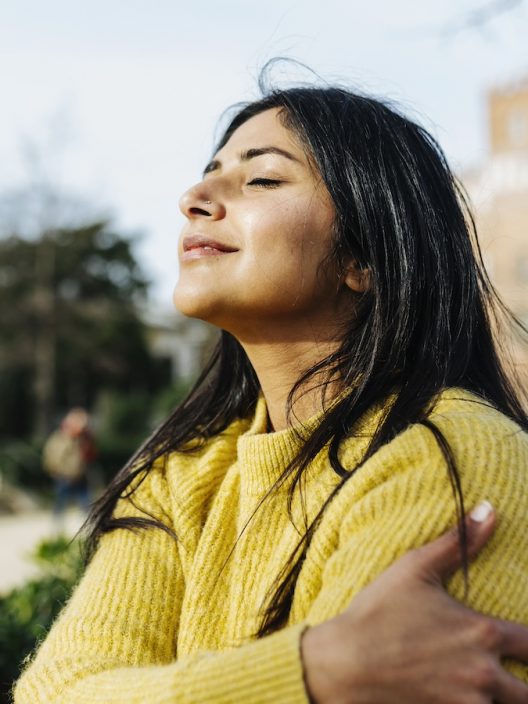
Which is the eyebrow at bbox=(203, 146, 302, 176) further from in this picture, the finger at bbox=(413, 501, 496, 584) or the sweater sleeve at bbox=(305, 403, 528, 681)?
the finger at bbox=(413, 501, 496, 584)

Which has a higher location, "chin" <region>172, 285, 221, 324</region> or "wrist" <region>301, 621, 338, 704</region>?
"chin" <region>172, 285, 221, 324</region>

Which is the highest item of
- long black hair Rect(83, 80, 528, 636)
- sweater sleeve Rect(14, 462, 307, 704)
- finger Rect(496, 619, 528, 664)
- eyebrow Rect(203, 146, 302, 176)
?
eyebrow Rect(203, 146, 302, 176)

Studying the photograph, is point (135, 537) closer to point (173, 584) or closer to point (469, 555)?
point (173, 584)

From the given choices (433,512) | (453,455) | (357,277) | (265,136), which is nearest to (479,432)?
(453,455)

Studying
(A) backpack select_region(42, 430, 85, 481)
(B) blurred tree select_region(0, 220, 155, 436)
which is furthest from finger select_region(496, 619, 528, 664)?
(B) blurred tree select_region(0, 220, 155, 436)

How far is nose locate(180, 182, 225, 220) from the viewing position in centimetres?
202

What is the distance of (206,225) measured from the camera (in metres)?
2.01

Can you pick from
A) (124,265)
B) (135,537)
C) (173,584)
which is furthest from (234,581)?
(124,265)

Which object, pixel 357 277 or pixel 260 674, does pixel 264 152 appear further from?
pixel 260 674

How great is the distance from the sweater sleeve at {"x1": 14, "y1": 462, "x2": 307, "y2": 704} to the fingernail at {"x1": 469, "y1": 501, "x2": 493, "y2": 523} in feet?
1.18

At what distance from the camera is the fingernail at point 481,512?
4.31 feet

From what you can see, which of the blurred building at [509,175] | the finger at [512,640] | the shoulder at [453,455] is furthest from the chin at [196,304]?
the blurred building at [509,175]

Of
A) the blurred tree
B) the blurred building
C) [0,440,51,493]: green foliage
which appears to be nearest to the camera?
[0,440,51,493]: green foliage

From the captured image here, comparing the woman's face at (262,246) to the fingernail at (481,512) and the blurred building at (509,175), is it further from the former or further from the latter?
the blurred building at (509,175)
